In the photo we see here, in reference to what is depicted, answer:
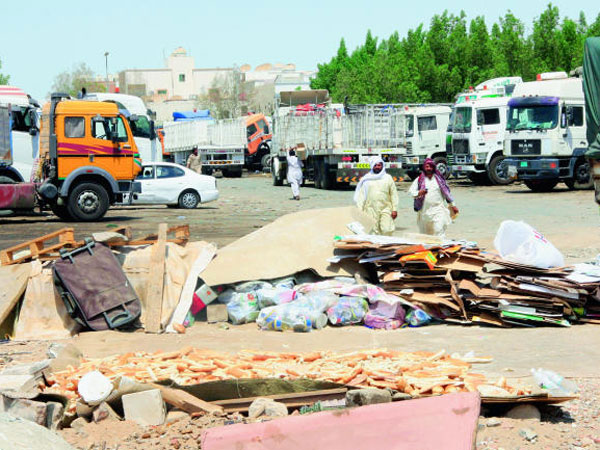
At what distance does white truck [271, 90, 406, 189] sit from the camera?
27.4 m

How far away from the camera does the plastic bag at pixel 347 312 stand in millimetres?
8930

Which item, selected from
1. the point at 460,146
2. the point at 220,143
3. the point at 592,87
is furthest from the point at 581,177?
the point at 220,143

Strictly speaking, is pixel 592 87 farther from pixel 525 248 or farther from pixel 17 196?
pixel 17 196

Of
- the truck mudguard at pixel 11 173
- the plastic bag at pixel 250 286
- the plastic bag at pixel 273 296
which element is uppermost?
the truck mudguard at pixel 11 173

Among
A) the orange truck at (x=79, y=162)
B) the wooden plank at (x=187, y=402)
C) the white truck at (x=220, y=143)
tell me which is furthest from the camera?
the white truck at (x=220, y=143)

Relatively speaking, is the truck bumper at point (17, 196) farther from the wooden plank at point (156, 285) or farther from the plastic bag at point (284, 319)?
the plastic bag at point (284, 319)

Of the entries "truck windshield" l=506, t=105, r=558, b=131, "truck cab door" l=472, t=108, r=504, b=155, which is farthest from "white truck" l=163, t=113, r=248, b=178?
"truck windshield" l=506, t=105, r=558, b=131

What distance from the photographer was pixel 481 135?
96.5 feet

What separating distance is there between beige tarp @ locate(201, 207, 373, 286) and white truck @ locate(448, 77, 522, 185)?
774 inches

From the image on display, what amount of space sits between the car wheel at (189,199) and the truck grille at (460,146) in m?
10.8

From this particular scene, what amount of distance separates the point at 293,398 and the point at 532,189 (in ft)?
76.5

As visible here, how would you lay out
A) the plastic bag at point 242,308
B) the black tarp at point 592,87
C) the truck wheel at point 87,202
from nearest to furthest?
1. the plastic bag at point 242,308
2. the black tarp at point 592,87
3. the truck wheel at point 87,202

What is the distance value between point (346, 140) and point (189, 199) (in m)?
6.64

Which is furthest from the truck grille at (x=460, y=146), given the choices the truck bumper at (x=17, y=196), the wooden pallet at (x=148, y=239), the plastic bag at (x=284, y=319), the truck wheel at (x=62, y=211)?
the plastic bag at (x=284, y=319)
